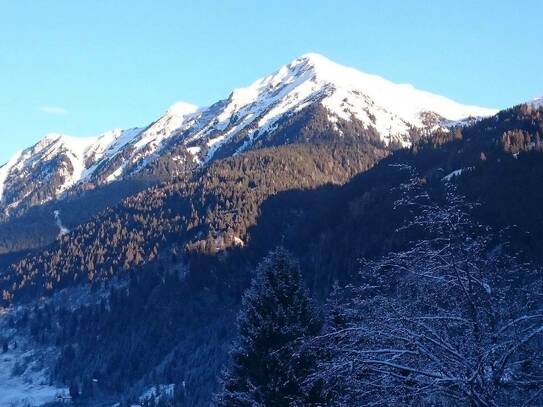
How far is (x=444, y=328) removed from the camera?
9625mm

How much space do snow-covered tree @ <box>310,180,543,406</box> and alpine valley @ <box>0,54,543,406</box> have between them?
3 cm

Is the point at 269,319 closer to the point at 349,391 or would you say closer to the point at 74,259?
the point at 349,391

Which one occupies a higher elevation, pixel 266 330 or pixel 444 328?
pixel 444 328

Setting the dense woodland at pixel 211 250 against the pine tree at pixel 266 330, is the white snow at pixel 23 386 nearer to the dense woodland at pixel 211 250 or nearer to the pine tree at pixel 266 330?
the dense woodland at pixel 211 250

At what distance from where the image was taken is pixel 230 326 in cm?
12875

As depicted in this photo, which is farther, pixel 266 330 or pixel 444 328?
pixel 266 330

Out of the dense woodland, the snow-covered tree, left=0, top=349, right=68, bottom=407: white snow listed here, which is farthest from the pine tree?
left=0, top=349, right=68, bottom=407: white snow

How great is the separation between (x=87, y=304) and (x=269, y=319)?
503ft

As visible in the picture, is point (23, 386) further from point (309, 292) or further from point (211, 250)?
point (309, 292)

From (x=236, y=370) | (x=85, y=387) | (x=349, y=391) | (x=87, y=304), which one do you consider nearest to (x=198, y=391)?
(x=85, y=387)

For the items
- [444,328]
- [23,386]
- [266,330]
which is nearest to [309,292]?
[266,330]

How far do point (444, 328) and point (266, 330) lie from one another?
38.6ft

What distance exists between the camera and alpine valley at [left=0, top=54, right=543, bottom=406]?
9383mm

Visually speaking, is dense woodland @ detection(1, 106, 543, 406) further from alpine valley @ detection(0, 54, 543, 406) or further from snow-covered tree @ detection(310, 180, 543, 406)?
snow-covered tree @ detection(310, 180, 543, 406)
